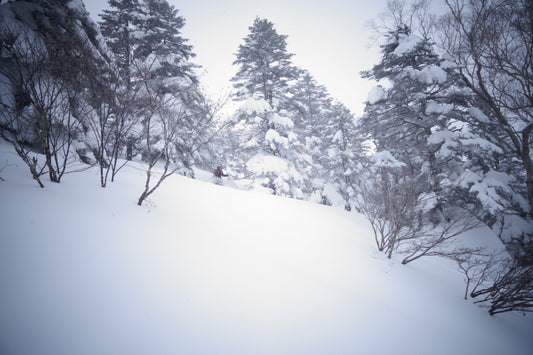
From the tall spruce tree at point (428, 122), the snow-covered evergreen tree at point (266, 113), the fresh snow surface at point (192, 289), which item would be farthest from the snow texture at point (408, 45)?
the fresh snow surface at point (192, 289)

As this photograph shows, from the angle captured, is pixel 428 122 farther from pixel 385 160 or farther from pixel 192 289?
pixel 192 289

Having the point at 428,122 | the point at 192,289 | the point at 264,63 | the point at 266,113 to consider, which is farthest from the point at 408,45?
the point at 192,289

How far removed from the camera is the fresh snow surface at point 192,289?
1554mm

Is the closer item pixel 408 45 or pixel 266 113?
pixel 408 45

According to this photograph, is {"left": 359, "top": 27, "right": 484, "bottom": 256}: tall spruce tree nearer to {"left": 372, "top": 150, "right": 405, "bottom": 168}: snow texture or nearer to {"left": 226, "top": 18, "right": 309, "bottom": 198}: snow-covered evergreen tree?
{"left": 372, "top": 150, "right": 405, "bottom": 168}: snow texture

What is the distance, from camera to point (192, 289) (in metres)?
2.15

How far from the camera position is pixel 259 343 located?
187cm

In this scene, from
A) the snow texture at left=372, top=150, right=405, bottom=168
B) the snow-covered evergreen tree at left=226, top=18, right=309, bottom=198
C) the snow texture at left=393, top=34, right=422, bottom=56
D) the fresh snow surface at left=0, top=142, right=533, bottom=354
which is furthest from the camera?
the snow-covered evergreen tree at left=226, top=18, right=309, bottom=198

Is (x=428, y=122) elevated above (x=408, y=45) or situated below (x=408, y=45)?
below

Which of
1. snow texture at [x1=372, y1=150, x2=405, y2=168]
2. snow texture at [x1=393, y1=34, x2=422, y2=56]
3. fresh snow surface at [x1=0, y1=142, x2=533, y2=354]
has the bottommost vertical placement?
fresh snow surface at [x1=0, y1=142, x2=533, y2=354]

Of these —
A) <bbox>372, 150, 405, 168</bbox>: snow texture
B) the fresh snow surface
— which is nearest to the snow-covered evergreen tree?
<bbox>372, 150, 405, 168</bbox>: snow texture

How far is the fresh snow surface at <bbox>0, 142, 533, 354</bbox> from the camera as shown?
5.10 feet

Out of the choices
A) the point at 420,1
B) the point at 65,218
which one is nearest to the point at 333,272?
the point at 65,218

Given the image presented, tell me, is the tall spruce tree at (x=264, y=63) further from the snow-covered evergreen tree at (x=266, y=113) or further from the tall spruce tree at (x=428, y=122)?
the tall spruce tree at (x=428, y=122)
